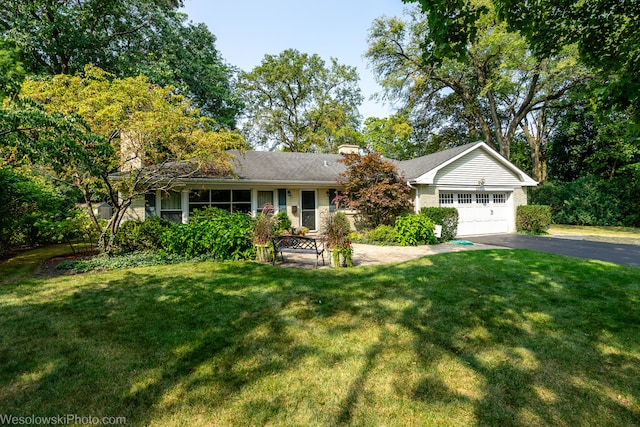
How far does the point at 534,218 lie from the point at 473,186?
3.63 meters

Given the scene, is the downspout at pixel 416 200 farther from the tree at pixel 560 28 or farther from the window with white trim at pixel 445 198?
the tree at pixel 560 28

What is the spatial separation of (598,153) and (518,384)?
25895mm

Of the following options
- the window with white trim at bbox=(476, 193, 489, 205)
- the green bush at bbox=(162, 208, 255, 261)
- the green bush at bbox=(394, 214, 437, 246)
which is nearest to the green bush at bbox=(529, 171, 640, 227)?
the window with white trim at bbox=(476, 193, 489, 205)

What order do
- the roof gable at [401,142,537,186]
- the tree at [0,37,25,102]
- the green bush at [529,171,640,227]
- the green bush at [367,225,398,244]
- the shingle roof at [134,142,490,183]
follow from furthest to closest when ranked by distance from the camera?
the green bush at [529,171,640,227]
the roof gable at [401,142,537,186]
the shingle roof at [134,142,490,183]
the green bush at [367,225,398,244]
the tree at [0,37,25,102]

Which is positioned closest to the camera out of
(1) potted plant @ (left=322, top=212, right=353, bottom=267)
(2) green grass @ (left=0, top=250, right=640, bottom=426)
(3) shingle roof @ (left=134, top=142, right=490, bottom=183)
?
(2) green grass @ (left=0, top=250, right=640, bottom=426)

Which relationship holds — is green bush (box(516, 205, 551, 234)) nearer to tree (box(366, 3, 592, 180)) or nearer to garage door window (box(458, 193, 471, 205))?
garage door window (box(458, 193, 471, 205))

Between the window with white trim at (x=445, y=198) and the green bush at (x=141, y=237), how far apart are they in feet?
38.0

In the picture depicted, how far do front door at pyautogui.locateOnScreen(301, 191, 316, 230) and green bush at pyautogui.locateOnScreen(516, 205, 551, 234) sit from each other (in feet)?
35.5

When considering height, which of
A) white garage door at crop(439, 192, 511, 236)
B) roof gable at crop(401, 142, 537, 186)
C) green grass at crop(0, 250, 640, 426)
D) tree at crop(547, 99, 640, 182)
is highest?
tree at crop(547, 99, 640, 182)

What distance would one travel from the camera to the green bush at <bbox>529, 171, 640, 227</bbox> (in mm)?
18000

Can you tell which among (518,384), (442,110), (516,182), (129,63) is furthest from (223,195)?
(442,110)

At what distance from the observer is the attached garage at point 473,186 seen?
13.6m

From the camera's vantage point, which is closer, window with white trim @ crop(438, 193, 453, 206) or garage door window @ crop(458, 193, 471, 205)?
window with white trim @ crop(438, 193, 453, 206)

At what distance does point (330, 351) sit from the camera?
11.0ft
